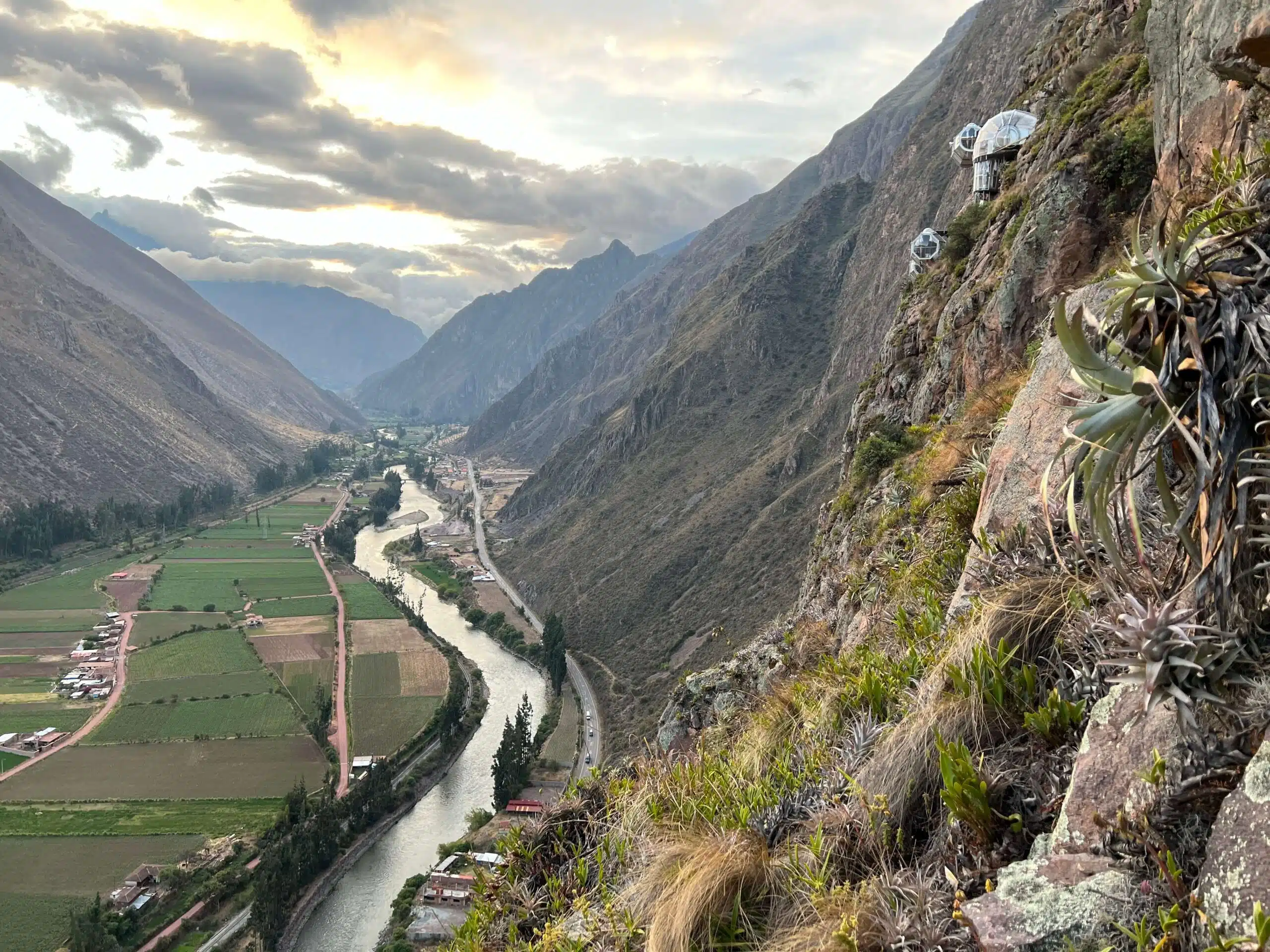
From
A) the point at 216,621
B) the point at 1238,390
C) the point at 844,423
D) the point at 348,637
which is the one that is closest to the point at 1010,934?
the point at 1238,390

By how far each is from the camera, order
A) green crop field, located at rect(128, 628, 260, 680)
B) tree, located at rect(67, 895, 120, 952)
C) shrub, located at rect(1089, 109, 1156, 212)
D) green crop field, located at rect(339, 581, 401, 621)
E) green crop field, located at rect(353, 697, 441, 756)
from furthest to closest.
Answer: green crop field, located at rect(339, 581, 401, 621) < green crop field, located at rect(128, 628, 260, 680) < green crop field, located at rect(353, 697, 441, 756) < tree, located at rect(67, 895, 120, 952) < shrub, located at rect(1089, 109, 1156, 212)

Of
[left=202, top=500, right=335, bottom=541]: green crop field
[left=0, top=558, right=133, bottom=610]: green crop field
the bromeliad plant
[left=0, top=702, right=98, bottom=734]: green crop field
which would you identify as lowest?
[left=0, top=702, right=98, bottom=734]: green crop field

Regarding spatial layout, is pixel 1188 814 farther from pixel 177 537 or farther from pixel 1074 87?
pixel 177 537

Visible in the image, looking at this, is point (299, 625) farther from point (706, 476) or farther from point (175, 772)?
point (706, 476)

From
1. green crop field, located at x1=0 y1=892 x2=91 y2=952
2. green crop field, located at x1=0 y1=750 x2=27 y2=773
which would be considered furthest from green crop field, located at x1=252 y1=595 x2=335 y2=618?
green crop field, located at x1=0 y1=892 x2=91 y2=952

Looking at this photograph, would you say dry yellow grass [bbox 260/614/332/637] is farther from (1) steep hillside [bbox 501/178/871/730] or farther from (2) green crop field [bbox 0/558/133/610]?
(1) steep hillside [bbox 501/178/871/730]

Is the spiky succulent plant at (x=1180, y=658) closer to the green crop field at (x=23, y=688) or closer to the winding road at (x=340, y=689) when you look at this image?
the winding road at (x=340, y=689)

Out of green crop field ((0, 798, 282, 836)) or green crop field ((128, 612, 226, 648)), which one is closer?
green crop field ((0, 798, 282, 836))

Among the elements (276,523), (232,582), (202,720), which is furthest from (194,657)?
(276,523)
